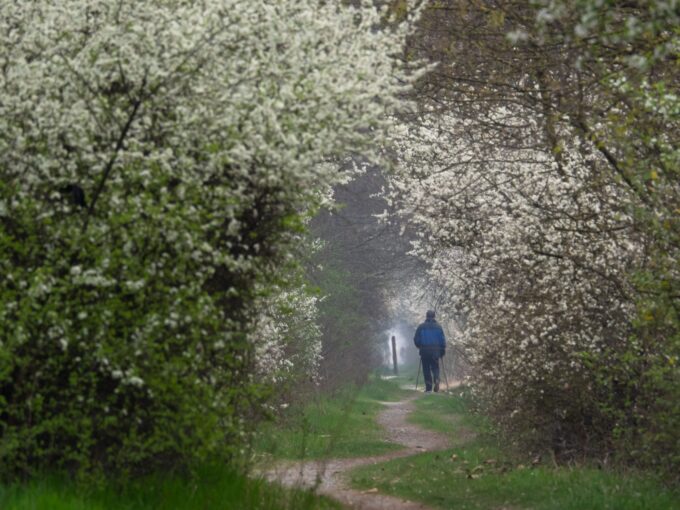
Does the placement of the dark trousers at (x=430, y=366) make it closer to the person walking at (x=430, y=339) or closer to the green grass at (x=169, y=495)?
the person walking at (x=430, y=339)

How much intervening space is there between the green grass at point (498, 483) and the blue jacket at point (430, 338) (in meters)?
13.6

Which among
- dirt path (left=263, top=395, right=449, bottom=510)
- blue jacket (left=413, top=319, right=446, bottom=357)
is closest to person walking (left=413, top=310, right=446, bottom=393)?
blue jacket (left=413, top=319, right=446, bottom=357)

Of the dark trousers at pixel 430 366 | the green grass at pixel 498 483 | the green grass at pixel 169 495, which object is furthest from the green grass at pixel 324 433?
the dark trousers at pixel 430 366

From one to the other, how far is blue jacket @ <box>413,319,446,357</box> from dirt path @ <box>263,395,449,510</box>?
2.23m

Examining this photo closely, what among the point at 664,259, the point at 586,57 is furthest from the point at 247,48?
the point at 586,57

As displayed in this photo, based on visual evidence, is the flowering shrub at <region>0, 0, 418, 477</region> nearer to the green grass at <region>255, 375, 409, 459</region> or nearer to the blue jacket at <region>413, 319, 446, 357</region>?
the green grass at <region>255, 375, 409, 459</region>

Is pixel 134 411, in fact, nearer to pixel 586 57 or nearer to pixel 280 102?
pixel 280 102

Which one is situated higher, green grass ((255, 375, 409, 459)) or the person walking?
the person walking

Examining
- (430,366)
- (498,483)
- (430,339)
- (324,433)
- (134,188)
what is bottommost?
(498,483)

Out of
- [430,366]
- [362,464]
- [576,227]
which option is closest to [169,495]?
[576,227]

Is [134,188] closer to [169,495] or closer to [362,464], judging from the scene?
[169,495]

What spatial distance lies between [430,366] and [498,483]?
22.0 metres

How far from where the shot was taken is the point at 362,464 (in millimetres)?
16219

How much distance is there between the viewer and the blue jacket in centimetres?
3109
